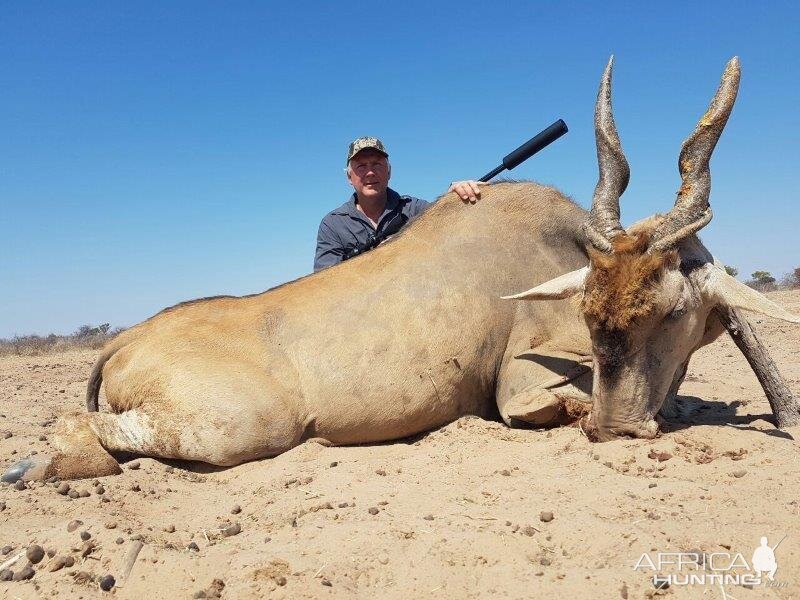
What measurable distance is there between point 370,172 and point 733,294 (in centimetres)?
507

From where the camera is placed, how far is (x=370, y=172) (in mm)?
8500

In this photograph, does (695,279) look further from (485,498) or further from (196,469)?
(196,469)

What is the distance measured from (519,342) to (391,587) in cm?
319

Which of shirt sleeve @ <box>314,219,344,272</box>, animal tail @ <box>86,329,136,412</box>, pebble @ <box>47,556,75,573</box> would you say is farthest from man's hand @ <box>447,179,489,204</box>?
pebble @ <box>47,556,75,573</box>

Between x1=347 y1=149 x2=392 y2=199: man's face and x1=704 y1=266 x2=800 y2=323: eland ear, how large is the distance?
15.9 feet

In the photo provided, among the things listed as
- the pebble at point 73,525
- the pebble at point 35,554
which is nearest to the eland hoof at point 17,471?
the pebble at point 73,525

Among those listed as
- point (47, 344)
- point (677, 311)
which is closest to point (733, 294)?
point (677, 311)

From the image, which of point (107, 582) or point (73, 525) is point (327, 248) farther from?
point (107, 582)

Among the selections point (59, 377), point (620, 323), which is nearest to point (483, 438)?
point (620, 323)

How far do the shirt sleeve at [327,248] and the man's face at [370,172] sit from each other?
2.20 ft

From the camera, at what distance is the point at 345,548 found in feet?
10.0
